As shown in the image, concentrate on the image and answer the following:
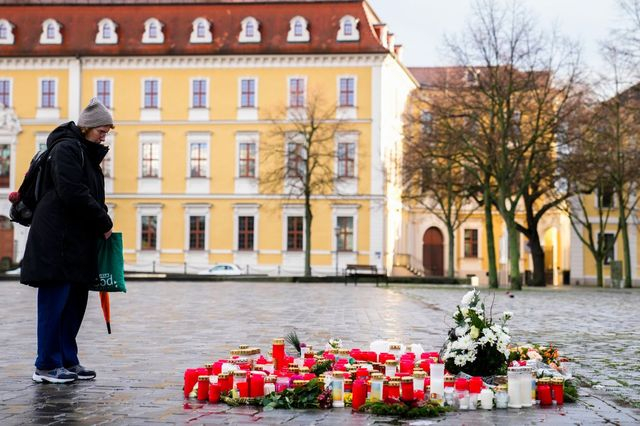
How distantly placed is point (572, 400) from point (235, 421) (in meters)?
2.57

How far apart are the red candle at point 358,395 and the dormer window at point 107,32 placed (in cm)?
5581

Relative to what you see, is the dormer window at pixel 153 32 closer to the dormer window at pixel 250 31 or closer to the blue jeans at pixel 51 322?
the dormer window at pixel 250 31

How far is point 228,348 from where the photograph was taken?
1145 centimetres

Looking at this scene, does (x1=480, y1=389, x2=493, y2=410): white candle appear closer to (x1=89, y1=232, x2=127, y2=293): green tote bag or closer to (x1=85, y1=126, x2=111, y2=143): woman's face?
(x1=89, y1=232, x2=127, y2=293): green tote bag

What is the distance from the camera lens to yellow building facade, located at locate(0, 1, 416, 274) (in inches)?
2291

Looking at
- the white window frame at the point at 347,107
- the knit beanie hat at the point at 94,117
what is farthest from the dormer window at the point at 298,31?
the knit beanie hat at the point at 94,117

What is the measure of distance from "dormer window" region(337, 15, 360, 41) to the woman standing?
51.0 metres

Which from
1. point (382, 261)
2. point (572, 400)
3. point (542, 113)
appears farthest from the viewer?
point (382, 261)

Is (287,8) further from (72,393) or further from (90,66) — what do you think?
(72,393)

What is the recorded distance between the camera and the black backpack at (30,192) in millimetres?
8234

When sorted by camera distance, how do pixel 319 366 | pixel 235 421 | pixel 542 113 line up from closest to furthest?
pixel 235 421
pixel 319 366
pixel 542 113

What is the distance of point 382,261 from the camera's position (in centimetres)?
5778

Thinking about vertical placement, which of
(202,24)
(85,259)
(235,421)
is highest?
(202,24)

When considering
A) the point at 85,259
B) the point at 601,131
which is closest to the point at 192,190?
the point at 601,131
